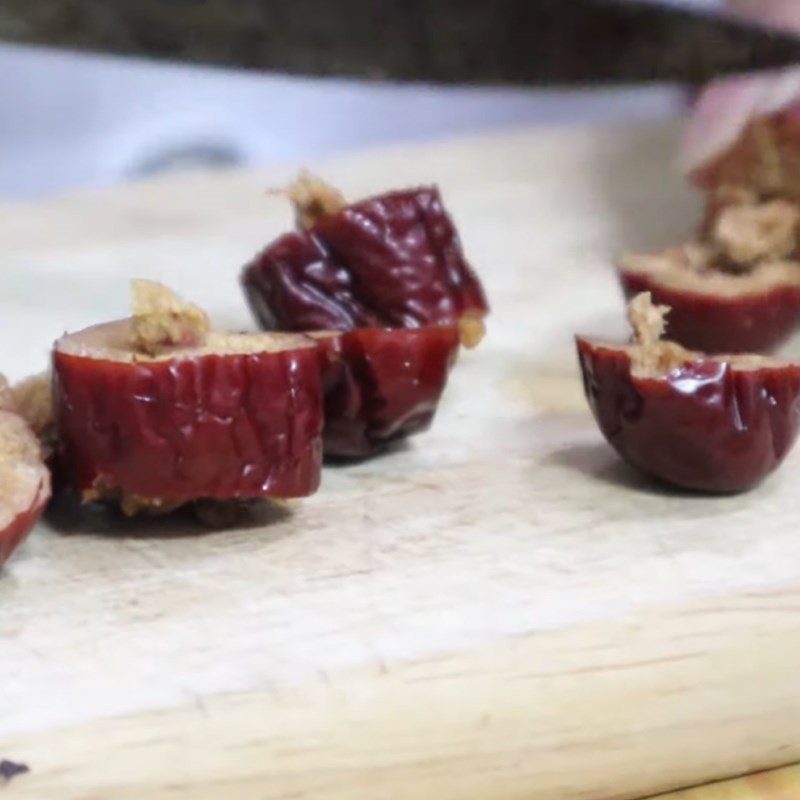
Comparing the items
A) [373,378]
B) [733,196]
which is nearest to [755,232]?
[733,196]

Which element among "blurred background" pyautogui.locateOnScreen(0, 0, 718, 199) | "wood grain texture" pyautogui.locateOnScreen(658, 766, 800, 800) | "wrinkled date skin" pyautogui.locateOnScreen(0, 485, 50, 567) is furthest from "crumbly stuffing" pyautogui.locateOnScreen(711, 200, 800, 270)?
"blurred background" pyautogui.locateOnScreen(0, 0, 718, 199)

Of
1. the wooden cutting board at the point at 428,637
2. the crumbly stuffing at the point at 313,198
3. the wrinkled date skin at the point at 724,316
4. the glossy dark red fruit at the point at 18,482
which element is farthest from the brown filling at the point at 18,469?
the wrinkled date skin at the point at 724,316

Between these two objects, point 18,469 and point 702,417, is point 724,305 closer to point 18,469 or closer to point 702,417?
point 702,417

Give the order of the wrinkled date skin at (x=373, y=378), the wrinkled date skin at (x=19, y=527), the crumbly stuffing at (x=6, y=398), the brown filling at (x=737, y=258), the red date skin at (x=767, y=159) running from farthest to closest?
the red date skin at (x=767, y=159) → the brown filling at (x=737, y=258) → the wrinkled date skin at (x=373, y=378) → the crumbly stuffing at (x=6, y=398) → the wrinkled date skin at (x=19, y=527)

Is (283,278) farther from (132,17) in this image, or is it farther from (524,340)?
(132,17)

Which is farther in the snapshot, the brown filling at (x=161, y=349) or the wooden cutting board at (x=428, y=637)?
the brown filling at (x=161, y=349)

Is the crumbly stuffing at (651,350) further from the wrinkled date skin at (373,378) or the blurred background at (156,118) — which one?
the blurred background at (156,118)
